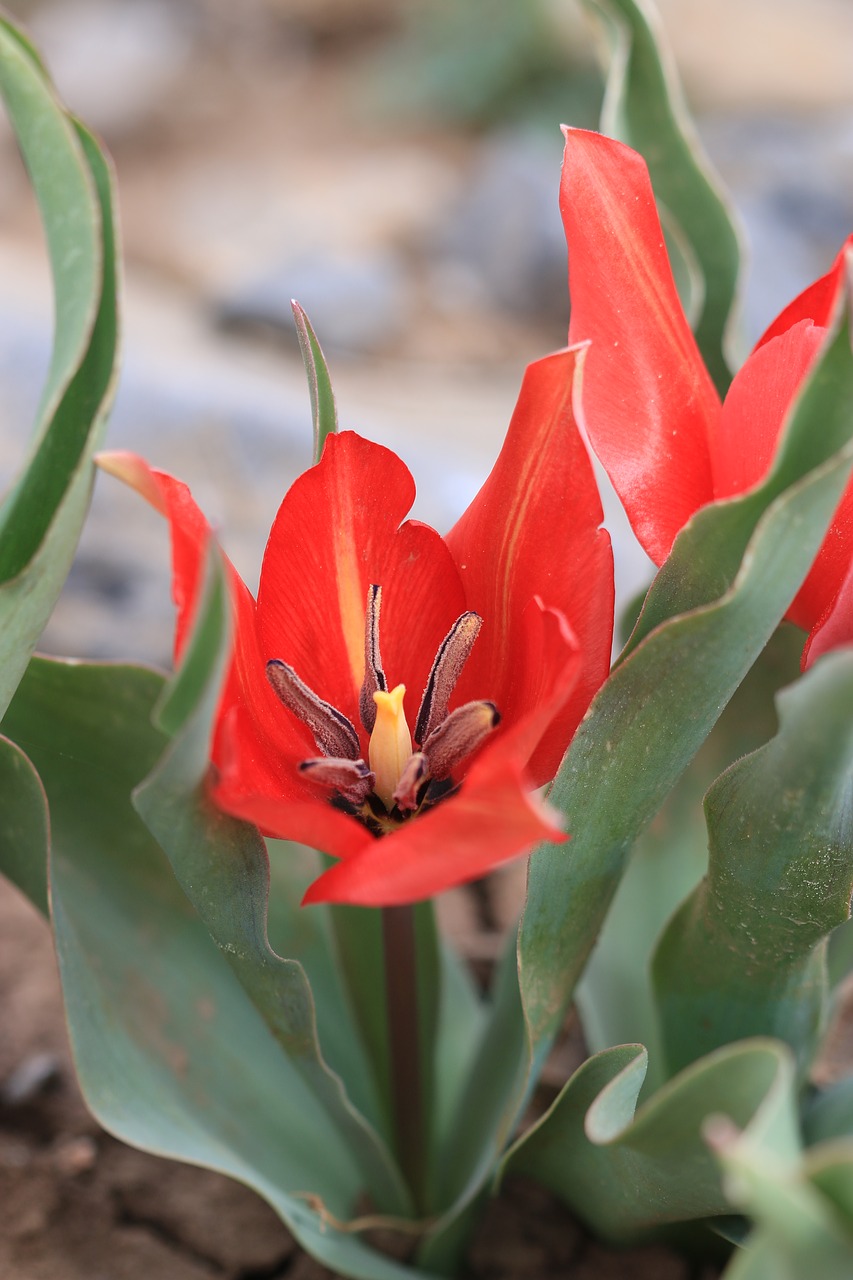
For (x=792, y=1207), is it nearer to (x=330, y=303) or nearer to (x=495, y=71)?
(x=330, y=303)

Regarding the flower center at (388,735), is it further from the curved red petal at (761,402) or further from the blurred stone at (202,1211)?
the blurred stone at (202,1211)

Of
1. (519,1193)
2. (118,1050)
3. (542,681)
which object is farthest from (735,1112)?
(519,1193)

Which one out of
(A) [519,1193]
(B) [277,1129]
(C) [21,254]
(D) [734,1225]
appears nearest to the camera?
(D) [734,1225]

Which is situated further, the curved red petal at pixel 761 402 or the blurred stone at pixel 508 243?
the blurred stone at pixel 508 243

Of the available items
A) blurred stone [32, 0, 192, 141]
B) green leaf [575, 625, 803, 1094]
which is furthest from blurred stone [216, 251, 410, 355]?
green leaf [575, 625, 803, 1094]

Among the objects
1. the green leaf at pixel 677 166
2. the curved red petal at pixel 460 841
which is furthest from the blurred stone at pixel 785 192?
the curved red petal at pixel 460 841

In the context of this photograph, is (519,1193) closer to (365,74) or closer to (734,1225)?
(734,1225)
